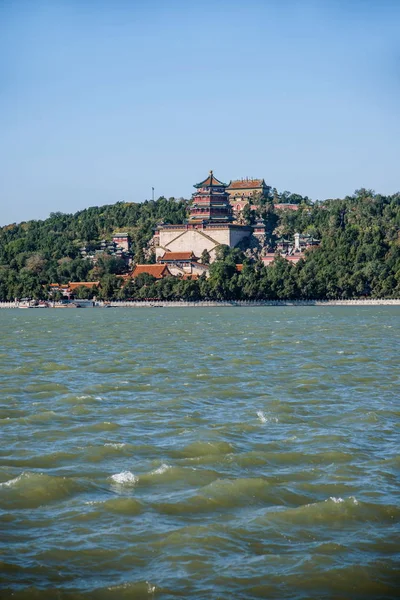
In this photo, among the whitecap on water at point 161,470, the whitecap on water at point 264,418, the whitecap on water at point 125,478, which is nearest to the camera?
the whitecap on water at point 125,478

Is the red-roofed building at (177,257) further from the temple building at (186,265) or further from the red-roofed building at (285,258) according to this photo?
the red-roofed building at (285,258)

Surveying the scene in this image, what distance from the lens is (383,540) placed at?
8727mm

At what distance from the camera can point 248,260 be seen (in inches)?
3784

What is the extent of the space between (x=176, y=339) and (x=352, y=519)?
2553 centimetres

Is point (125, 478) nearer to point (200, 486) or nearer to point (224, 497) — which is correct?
point (200, 486)

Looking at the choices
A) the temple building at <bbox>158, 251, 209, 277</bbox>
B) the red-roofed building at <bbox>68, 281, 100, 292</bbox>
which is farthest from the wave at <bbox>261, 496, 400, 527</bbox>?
the temple building at <bbox>158, 251, 209, 277</bbox>

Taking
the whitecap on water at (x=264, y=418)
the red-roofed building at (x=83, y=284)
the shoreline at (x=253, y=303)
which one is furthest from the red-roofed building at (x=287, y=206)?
the whitecap on water at (x=264, y=418)

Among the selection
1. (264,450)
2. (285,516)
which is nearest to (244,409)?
(264,450)

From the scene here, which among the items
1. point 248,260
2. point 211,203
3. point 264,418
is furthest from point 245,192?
point 264,418

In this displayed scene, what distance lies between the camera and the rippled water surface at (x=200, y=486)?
795cm

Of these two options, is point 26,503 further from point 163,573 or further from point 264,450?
point 264,450

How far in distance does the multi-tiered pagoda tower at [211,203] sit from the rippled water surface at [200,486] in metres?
81.5

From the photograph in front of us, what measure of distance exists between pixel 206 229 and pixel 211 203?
13.4 feet

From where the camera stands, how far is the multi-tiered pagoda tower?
102 m
